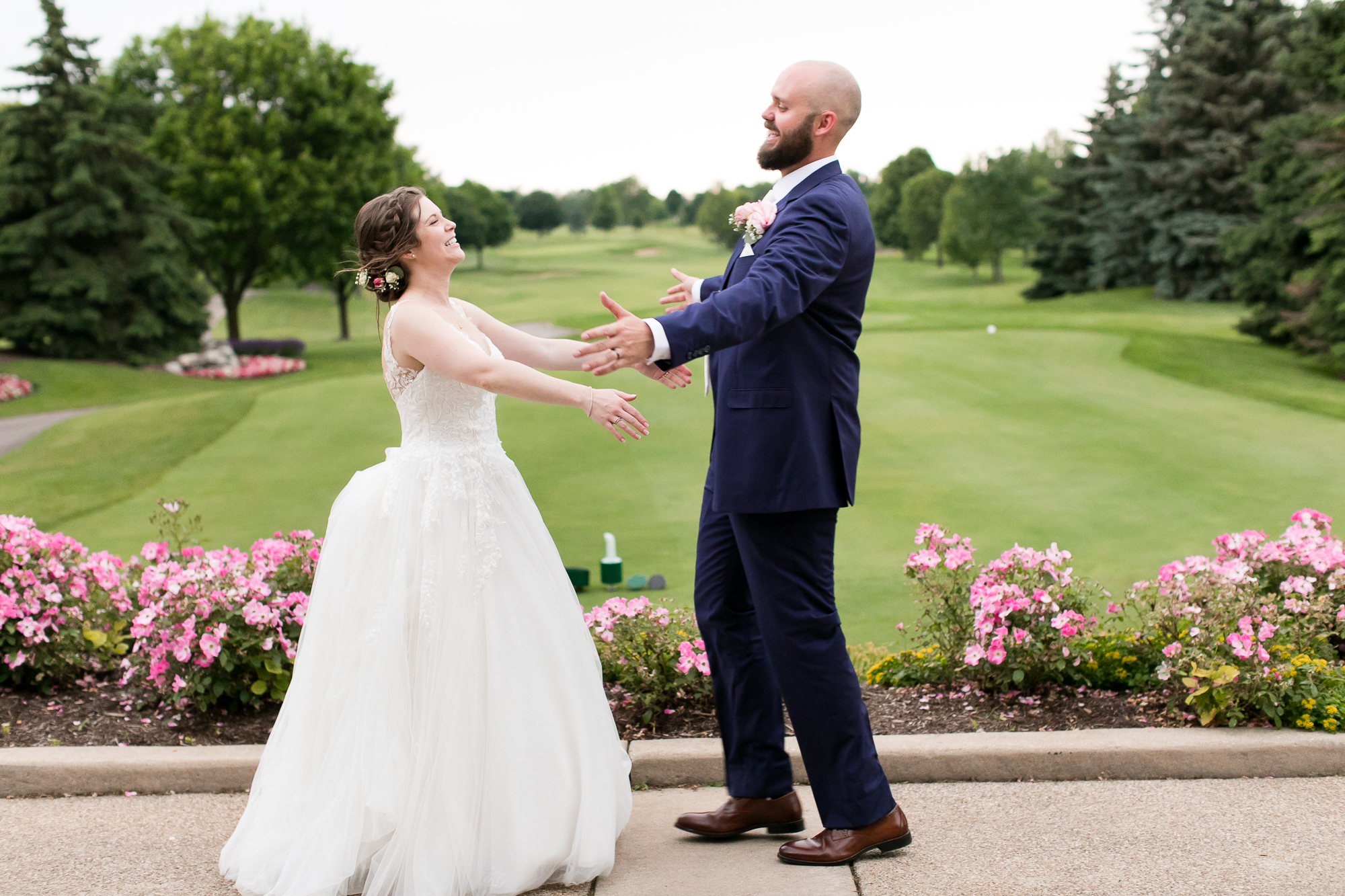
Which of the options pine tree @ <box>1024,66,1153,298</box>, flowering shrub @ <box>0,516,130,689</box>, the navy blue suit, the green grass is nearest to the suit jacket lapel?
the navy blue suit

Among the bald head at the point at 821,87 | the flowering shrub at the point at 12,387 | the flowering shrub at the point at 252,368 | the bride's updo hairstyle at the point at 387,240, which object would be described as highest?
the bald head at the point at 821,87

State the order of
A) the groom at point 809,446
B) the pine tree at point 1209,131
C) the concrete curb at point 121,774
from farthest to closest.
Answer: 1. the pine tree at point 1209,131
2. the concrete curb at point 121,774
3. the groom at point 809,446

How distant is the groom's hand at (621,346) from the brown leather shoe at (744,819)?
4.41ft

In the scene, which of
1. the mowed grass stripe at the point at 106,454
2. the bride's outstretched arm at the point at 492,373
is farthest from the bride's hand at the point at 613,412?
the mowed grass stripe at the point at 106,454

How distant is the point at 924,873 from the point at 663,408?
10.7 m

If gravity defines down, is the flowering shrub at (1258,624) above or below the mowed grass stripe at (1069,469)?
above

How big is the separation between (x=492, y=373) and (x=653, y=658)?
1389 millimetres

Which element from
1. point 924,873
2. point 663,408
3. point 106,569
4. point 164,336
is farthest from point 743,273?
point 164,336

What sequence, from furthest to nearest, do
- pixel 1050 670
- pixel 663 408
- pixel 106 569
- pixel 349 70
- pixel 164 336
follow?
A: pixel 349 70 < pixel 164 336 < pixel 663 408 < pixel 106 569 < pixel 1050 670

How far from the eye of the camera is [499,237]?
68.1 m

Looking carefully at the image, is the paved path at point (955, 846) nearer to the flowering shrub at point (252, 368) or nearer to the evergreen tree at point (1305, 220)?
the evergreen tree at point (1305, 220)

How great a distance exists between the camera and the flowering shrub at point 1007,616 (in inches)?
149

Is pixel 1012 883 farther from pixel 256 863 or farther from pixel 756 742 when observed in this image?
pixel 256 863

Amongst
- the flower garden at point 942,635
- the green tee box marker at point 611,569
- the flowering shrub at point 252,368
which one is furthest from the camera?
the flowering shrub at point 252,368
